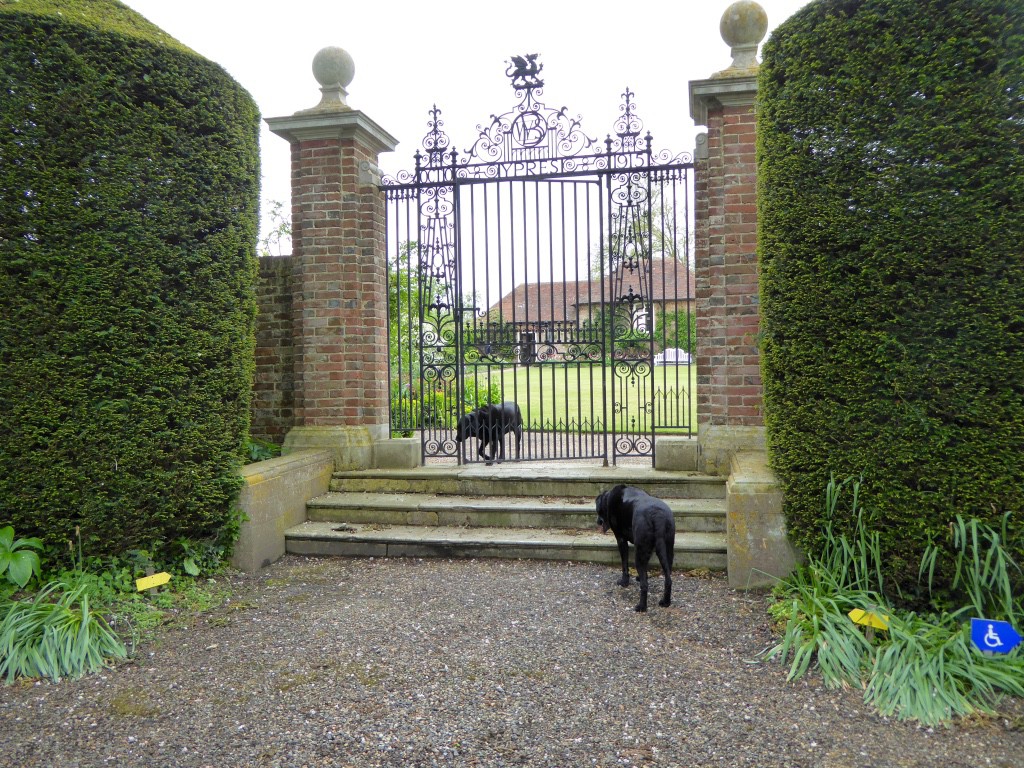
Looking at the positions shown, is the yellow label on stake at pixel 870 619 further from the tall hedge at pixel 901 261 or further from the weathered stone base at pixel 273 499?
the weathered stone base at pixel 273 499

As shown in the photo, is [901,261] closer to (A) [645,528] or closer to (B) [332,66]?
(A) [645,528]

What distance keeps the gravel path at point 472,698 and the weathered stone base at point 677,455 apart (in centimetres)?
165

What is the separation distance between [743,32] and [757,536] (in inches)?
162

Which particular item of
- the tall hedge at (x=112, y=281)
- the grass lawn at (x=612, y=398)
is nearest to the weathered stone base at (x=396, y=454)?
the grass lawn at (x=612, y=398)

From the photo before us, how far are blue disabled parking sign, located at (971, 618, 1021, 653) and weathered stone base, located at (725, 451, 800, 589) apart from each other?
1030mm

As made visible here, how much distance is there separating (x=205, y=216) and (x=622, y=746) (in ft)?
13.0

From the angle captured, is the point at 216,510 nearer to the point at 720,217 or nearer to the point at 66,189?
the point at 66,189

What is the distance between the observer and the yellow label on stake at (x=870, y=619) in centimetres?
298

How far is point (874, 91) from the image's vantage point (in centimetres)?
332

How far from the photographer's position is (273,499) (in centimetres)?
492

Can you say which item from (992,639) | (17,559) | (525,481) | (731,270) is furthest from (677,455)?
(17,559)

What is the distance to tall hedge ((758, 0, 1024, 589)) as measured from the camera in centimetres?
298

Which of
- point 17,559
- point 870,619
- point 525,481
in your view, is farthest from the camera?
point 525,481

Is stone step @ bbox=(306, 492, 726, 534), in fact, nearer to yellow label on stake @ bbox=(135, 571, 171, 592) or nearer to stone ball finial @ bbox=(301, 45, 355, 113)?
yellow label on stake @ bbox=(135, 571, 171, 592)
